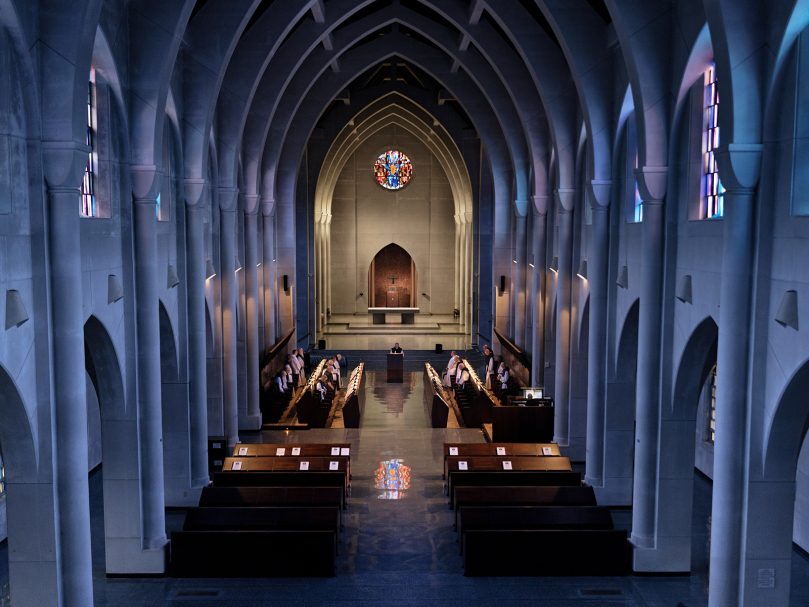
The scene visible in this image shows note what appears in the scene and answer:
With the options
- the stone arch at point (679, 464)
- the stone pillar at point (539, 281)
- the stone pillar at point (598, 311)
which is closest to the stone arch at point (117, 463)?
the stone arch at point (679, 464)

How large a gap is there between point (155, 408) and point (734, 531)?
8207 mm

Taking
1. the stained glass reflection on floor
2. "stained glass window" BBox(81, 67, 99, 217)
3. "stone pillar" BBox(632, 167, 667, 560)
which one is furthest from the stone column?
"stone pillar" BBox(632, 167, 667, 560)

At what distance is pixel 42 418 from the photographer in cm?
950

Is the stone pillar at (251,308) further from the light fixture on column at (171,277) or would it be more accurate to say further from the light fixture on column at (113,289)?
the light fixture on column at (113,289)

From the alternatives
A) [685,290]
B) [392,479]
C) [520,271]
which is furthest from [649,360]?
[520,271]

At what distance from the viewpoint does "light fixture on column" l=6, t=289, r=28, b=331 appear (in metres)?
8.77

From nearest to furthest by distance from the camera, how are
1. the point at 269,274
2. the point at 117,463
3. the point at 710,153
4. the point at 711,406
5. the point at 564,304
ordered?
1. the point at 710,153
2. the point at 117,463
3. the point at 711,406
4. the point at 564,304
5. the point at 269,274

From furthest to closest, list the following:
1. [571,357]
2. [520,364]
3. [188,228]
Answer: [520,364] < [571,357] < [188,228]

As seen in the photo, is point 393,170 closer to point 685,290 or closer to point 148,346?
point 148,346

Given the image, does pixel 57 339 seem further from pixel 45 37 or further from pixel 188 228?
pixel 188 228

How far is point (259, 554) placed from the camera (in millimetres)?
12898

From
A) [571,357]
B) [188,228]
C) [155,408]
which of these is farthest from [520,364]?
[155,408]

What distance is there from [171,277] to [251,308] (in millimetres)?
7437

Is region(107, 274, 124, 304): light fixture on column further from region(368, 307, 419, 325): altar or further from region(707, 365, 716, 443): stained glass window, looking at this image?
region(368, 307, 419, 325): altar
